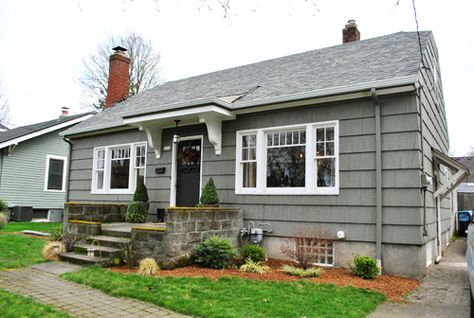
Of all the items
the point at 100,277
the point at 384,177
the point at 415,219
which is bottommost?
the point at 100,277

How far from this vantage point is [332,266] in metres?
7.46

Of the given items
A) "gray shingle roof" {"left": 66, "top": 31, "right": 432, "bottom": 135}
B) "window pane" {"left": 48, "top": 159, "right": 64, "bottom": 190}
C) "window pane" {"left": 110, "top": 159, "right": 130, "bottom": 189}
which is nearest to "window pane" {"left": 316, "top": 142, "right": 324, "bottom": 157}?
"gray shingle roof" {"left": 66, "top": 31, "right": 432, "bottom": 135}

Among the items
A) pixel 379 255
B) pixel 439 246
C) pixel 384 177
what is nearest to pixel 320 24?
pixel 384 177

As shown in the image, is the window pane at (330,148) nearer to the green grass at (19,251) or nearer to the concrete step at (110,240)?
the concrete step at (110,240)

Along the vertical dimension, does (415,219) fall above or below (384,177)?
below

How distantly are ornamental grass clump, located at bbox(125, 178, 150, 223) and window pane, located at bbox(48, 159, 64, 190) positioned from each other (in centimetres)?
1137

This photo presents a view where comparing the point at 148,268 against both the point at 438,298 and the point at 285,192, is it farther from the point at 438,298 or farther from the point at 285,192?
the point at 438,298

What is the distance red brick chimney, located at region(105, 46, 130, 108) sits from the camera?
1515cm

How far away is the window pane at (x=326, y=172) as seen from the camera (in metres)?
7.71

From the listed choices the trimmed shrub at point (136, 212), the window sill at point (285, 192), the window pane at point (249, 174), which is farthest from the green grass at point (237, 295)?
the trimmed shrub at point (136, 212)

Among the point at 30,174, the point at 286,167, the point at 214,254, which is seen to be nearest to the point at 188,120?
the point at 286,167

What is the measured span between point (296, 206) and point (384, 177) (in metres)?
1.88

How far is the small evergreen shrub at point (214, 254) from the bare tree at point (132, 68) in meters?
22.0

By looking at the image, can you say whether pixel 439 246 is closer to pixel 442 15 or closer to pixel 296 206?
pixel 296 206
